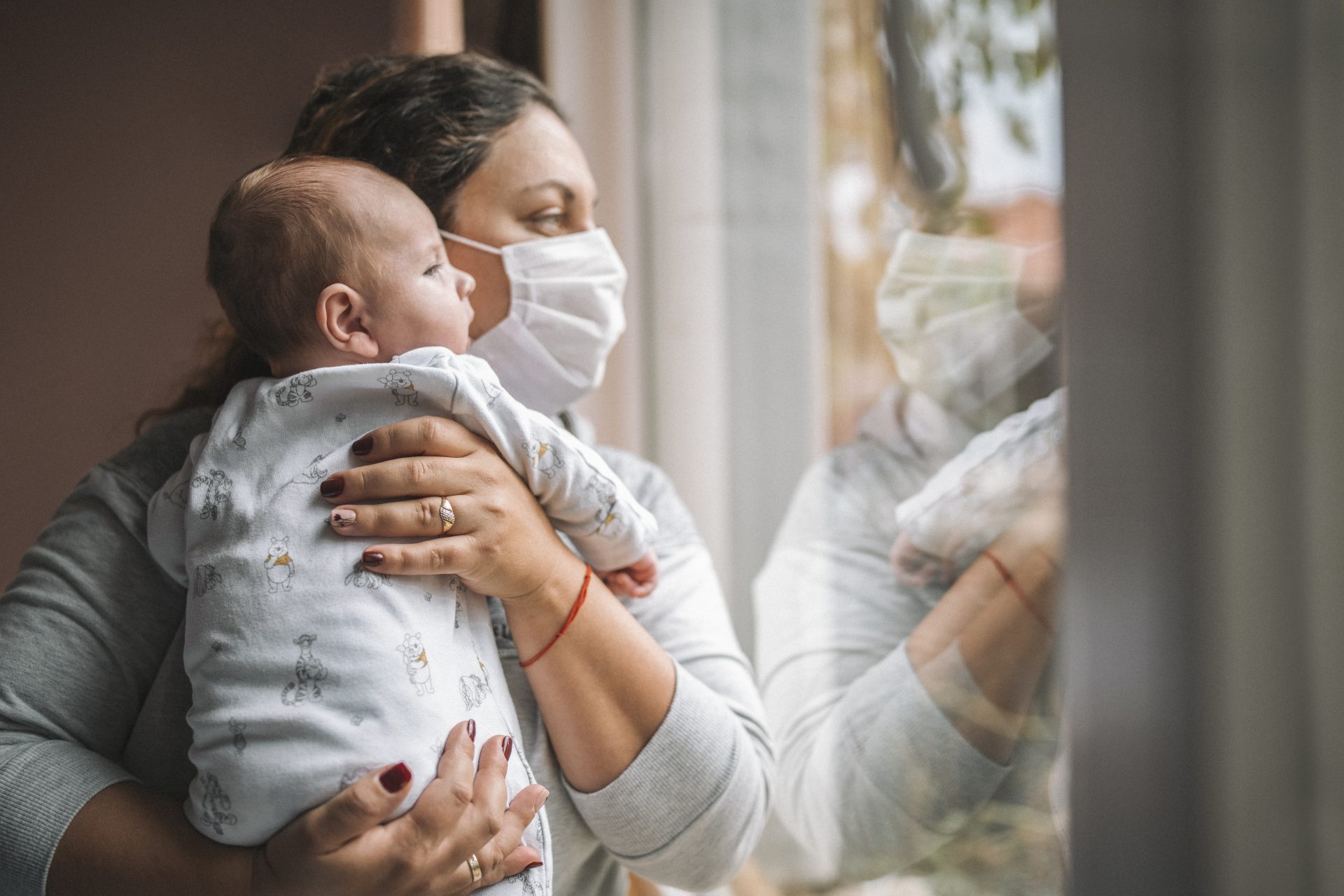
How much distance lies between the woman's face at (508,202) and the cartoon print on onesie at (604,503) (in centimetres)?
31

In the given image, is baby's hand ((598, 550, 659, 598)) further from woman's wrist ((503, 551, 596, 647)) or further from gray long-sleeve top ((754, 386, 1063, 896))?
gray long-sleeve top ((754, 386, 1063, 896))

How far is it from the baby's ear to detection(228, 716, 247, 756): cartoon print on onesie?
35cm

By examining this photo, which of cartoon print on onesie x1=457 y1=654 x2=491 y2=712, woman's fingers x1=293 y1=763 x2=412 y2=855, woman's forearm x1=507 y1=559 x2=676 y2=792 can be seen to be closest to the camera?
woman's fingers x1=293 y1=763 x2=412 y2=855

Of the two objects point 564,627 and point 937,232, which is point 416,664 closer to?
point 564,627

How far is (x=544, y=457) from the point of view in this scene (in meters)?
0.88

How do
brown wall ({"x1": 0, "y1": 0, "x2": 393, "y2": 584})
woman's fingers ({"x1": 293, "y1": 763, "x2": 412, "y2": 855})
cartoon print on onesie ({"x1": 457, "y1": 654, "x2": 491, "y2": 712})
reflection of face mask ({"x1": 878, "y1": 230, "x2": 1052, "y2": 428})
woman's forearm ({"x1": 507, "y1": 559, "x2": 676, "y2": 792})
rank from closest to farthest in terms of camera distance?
woman's fingers ({"x1": 293, "y1": 763, "x2": 412, "y2": 855}) < cartoon print on onesie ({"x1": 457, "y1": 654, "x2": 491, "y2": 712}) < woman's forearm ({"x1": 507, "y1": 559, "x2": 676, "y2": 792}) < reflection of face mask ({"x1": 878, "y1": 230, "x2": 1052, "y2": 428}) < brown wall ({"x1": 0, "y1": 0, "x2": 393, "y2": 584})

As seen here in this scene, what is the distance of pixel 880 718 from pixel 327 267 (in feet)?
2.73

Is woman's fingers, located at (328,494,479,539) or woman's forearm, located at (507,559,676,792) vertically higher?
woman's fingers, located at (328,494,479,539)

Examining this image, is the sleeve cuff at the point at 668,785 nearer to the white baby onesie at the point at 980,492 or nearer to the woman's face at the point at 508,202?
the white baby onesie at the point at 980,492

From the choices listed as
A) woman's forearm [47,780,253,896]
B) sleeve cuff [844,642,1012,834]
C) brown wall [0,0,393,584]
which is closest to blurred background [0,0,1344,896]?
brown wall [0,0,393,584]

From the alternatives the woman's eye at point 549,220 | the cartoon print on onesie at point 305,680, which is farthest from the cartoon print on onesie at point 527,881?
the woman's eye at point 549,220

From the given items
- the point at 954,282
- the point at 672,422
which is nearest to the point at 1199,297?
the point at 954,282

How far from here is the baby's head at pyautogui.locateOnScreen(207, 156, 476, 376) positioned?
A: 2.84ft

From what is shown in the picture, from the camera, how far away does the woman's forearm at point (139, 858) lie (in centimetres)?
76
